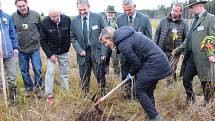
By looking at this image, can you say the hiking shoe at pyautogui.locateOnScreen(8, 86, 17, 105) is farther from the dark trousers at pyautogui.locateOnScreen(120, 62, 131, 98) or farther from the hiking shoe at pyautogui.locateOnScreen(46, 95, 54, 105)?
the dark trousers at pyautogui.locateOnScreen(120, 62, 131, 98)

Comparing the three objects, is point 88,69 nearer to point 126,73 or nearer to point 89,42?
point 89,42

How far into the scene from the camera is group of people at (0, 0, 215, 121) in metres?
4.46

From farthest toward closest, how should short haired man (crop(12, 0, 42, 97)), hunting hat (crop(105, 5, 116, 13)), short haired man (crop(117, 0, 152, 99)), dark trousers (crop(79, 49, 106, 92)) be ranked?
hunting hat (crop(105, 5, 116, 13))
short haired man (crop(12, 0, 42, 97))
dark trousers (crop(79, 49, 106, 92))
short haired man (crop(117, 0, 152, 99))

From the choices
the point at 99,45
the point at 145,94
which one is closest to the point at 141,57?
the point at 145,94

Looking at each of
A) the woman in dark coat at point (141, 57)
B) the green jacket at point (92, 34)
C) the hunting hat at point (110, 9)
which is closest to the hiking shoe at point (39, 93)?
the green jacket at point (92, 34)

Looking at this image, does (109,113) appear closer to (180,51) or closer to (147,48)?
(147,48)

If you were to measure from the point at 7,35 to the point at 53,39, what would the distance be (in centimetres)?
77

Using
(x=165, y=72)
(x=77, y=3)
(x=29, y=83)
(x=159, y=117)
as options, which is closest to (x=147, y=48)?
(x=165, y=72)

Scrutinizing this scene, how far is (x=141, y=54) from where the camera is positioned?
14.4 ft

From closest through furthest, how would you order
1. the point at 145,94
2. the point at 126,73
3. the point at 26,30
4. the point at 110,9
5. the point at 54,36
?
the point at 145,94 < the point at 126,73 < the point at 54,36 < the point at 26,30 < the point at 110,9

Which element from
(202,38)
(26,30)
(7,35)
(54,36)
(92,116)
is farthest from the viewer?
(26,30)

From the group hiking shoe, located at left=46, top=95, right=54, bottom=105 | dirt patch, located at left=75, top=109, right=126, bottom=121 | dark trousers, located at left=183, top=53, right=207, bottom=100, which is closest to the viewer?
dirt patch, located at left=75, top=109, right=126, bottom=121

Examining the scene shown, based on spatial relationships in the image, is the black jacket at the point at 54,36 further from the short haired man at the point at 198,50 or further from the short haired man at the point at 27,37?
the short haired man at the point at 198,50

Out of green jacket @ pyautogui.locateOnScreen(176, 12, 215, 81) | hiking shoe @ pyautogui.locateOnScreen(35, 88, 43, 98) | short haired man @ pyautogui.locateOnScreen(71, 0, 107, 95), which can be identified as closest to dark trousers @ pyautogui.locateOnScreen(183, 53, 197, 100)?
green jacket @ pyautogui.locateOnScreen(176, 12, 215, 81)
